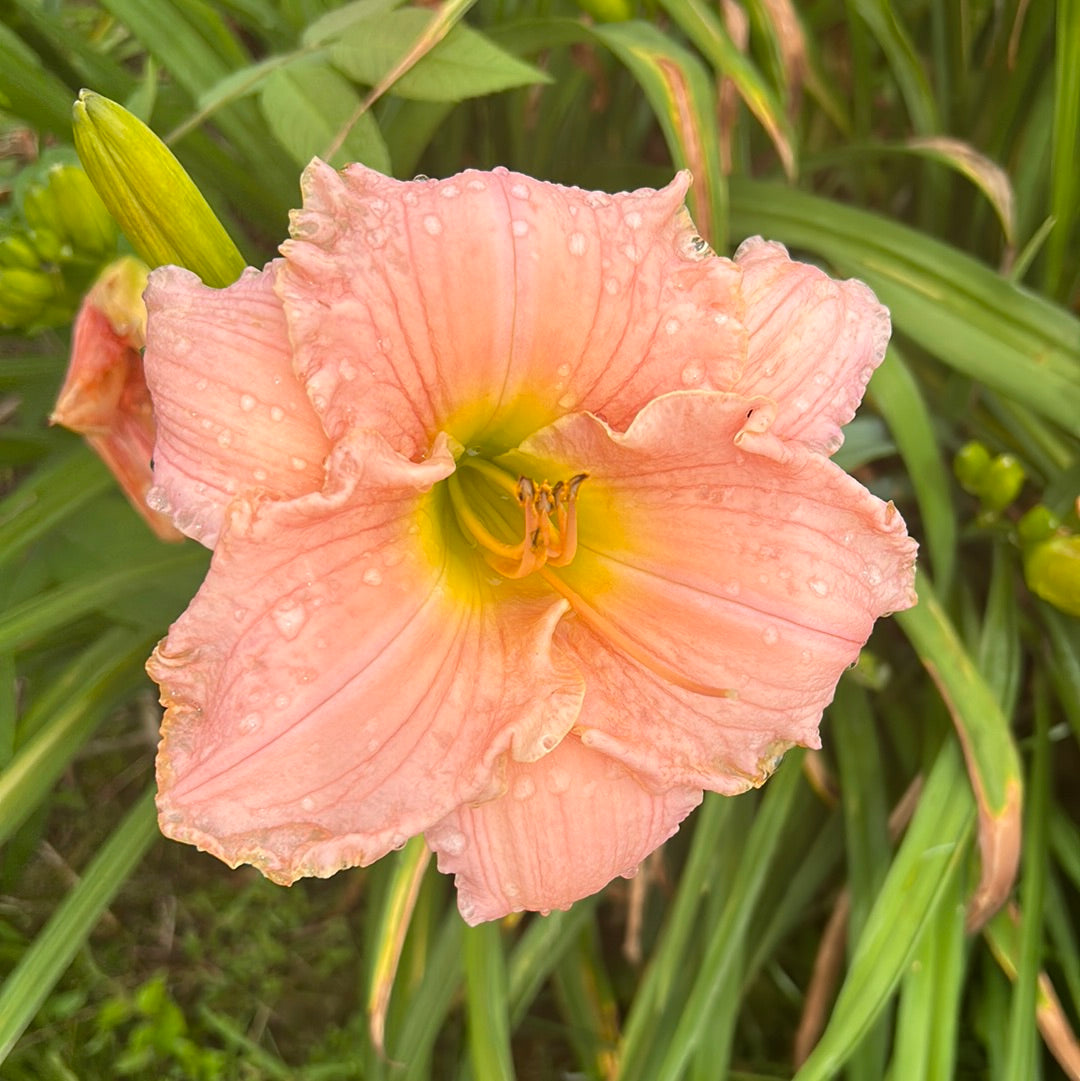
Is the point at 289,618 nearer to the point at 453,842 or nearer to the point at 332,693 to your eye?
the point at 332,693

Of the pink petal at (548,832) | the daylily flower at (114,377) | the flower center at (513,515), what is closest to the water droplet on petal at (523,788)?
the pink petal at (548,832)

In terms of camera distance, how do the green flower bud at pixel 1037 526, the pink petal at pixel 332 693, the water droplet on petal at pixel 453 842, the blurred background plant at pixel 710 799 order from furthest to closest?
the green flower bud at pixel 1037 526, the blurred background plant at pixel 710 799, the water droplet on petal at pixel 453 842, the pink petal at pixel 332 693

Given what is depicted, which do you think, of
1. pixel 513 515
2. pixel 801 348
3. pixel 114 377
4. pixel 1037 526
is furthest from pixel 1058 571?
pixel 114 377

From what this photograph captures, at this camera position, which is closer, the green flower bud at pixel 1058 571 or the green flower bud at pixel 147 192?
the green flower bud at pixel 147 192

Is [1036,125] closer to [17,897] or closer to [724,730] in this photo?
[724,730]

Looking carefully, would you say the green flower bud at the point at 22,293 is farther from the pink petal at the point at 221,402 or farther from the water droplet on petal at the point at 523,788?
the water droplet on petal at the point at 523,788

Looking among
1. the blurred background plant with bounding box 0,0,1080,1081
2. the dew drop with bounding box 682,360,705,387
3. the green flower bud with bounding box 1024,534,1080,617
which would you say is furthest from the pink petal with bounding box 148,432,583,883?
the green flower bud with bounding box 1024,534,1080,617

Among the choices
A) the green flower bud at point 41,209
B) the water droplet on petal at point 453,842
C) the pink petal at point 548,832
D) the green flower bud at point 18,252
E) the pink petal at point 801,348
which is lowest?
the pink petal at point 548,832
